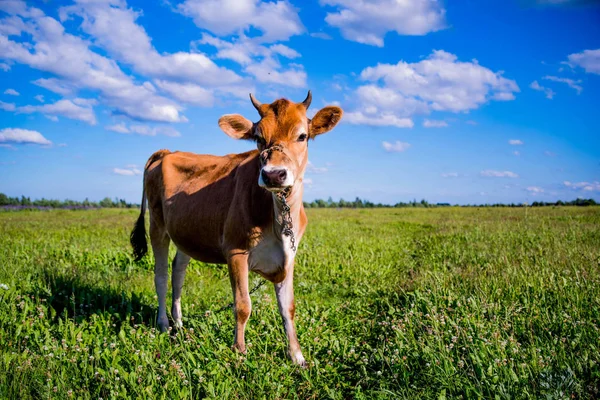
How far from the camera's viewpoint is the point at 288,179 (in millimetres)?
4121

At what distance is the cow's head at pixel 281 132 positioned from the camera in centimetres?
413

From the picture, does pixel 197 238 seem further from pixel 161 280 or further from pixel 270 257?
pixel 270 257

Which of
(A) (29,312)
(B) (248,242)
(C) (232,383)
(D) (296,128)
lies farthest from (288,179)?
(A) (29,312)

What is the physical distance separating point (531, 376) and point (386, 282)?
16.0 ft

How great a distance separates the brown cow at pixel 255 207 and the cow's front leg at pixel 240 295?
0.01 m

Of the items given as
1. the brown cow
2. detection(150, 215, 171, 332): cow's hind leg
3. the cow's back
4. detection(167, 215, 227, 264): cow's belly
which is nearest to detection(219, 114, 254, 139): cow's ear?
the brown cow

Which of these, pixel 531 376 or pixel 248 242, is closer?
pixel 531 376

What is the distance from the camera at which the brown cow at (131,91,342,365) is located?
4711 millimetres

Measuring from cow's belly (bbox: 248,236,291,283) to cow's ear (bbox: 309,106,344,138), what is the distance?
4.44ft

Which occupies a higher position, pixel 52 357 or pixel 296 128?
pixel 296 128

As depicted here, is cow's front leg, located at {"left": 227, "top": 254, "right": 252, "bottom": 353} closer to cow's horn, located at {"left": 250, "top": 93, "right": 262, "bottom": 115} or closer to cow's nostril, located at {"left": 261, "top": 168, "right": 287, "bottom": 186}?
cow's nostril, located at {"left": 261, "top": 168, "right": 287, "bottom": 186}

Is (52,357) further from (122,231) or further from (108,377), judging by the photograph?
(122,231)

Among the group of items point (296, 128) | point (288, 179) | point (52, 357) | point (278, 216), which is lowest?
point (52, 357)

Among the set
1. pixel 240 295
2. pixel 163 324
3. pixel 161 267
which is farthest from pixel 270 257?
pixel 161 267
